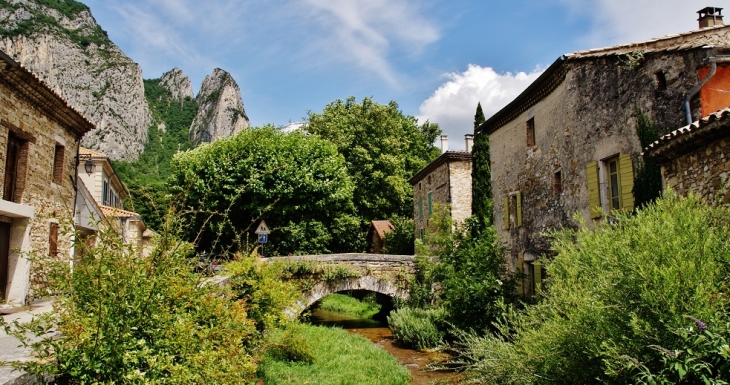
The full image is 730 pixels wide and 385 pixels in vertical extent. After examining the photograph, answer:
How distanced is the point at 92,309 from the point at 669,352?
4712 mm

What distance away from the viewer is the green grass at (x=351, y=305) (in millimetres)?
24712

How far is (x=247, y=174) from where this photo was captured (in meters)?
22.5

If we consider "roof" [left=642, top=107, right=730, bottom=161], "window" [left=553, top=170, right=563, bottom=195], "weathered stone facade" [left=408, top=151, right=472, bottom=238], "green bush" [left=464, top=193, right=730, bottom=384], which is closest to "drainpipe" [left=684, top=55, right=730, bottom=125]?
"roof" [left=642, top=107, right=730, bottom=161]

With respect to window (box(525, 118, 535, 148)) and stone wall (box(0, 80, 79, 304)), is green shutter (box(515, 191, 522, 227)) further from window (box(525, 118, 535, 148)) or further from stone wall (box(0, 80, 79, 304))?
stone wall (box(0, 80, 79, 304))

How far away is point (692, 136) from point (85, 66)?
2696 inches

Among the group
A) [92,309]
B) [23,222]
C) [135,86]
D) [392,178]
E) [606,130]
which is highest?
[135,86]

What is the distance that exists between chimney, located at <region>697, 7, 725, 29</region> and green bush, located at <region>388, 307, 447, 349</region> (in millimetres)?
9868

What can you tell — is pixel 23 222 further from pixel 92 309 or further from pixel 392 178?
pixel 392 178

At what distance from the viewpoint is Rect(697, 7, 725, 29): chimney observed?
982cm

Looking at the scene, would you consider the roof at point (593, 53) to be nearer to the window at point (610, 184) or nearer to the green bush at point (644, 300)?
the window at point (610, 184)

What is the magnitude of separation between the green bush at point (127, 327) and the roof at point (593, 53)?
8.26 m

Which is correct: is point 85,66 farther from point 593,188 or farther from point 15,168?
point 593,188

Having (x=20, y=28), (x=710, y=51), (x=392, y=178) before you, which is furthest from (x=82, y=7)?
(x=710, y=51)

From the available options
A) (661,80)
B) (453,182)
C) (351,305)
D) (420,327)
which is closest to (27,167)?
(420,327)
